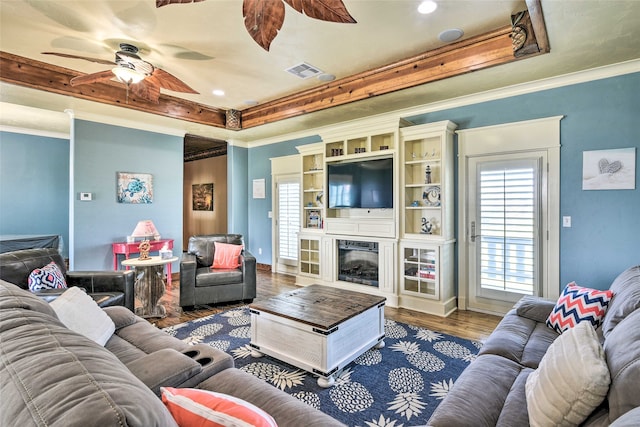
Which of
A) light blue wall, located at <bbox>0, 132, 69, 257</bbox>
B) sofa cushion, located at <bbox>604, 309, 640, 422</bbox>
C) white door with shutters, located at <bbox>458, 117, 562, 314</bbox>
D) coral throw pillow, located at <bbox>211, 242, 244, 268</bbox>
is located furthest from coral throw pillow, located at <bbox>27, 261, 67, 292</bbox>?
white door with shutters, located at <bbox>458, 117, 562, 314</bbox>

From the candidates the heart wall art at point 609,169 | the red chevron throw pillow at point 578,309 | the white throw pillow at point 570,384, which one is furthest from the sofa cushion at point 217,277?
the heart wall art at point 609,169

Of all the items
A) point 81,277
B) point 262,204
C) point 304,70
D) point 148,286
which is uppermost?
point 304,70

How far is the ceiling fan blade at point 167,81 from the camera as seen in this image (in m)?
3.07

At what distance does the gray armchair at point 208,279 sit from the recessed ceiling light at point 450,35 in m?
3.30

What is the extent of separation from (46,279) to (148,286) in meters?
1.01

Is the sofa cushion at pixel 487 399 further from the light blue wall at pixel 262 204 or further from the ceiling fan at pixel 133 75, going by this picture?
the light blue wall at pixel 262 204

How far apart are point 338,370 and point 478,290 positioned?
7.87ft

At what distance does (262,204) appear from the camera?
256 inches

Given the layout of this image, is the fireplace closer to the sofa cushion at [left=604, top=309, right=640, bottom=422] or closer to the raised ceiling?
the raised ceiling

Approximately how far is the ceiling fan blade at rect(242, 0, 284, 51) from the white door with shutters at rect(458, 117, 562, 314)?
2.90 metres

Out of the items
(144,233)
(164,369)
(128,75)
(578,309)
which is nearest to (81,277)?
A: (144,233)

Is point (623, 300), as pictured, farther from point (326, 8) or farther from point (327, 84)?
point (327, 84)

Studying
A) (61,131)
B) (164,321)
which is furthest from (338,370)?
(61,131)

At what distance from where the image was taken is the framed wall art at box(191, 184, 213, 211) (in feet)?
28.1
